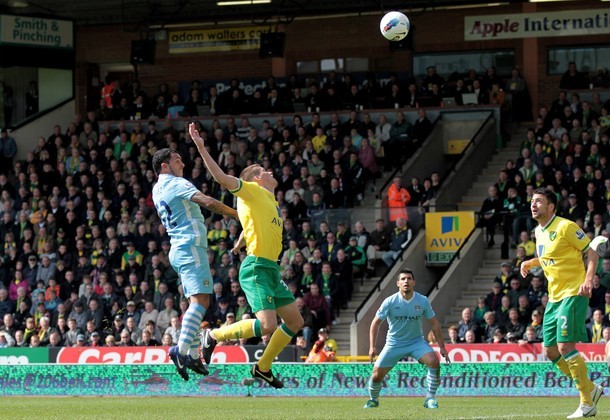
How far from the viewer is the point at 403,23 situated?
19.1 metres

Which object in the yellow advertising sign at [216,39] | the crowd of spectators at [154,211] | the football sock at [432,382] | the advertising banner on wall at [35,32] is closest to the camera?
the football sock at [432,382]

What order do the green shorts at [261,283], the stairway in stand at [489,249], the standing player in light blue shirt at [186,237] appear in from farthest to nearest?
1. the stairway in stand at [489,249]
2. the green shorts at [261,283]
3. the standing player in light blue shirt at [186,237]

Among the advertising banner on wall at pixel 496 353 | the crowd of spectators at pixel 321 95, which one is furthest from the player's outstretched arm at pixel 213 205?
the crowd of spectators at pixel 321 95

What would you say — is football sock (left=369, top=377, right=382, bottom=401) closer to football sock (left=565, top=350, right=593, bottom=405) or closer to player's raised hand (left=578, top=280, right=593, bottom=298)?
football sock (left=565, top=350, right=593, bottom=405)

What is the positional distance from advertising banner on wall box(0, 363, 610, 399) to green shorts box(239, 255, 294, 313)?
7.81 metres

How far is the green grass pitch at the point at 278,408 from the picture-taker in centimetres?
1312

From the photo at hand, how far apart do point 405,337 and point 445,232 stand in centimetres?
1023

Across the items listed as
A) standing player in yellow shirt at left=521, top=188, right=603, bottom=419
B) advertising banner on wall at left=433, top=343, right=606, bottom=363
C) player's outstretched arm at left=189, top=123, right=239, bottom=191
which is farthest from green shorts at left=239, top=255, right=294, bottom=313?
advertising banner on wall at left=433, top=343, right=606, bottom=363

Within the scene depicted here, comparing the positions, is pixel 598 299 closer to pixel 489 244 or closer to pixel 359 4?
→ pixel 489 244

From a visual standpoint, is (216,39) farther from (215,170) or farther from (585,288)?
(585,288)

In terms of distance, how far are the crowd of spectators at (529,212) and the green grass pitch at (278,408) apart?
2995mm

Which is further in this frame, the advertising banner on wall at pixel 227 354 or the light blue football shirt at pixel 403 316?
the advertising banner on wall at pixel 227 354

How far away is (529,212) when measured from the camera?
25.1 metres

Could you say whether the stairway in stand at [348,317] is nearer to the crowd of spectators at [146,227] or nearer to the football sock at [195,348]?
the crowd of spectators at [146,227]
